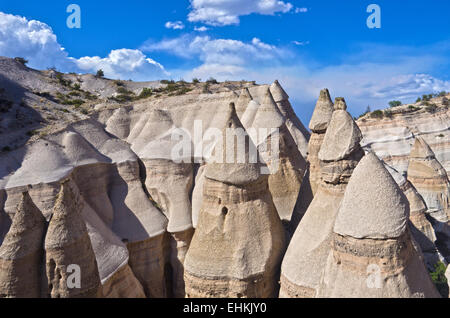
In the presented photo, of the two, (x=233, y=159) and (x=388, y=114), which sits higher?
(x=388, y=114)

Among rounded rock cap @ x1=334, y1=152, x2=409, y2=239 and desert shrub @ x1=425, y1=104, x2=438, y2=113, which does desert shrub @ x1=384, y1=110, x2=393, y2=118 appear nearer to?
desert shrub @ x1=425, y1=104, x2=438, y2=113

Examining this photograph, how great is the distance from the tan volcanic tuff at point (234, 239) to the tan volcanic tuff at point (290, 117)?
9.52m

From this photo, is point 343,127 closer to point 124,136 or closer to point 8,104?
point 124,136

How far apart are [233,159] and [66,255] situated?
4.92 m

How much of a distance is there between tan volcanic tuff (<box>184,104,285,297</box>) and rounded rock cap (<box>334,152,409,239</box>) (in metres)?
3.34

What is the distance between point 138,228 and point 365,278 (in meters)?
10.8

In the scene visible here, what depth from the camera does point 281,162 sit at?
43.1 feet

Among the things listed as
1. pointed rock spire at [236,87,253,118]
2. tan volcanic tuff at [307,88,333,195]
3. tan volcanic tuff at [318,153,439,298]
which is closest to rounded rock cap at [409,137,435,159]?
tan volcanic tuff at [307,88,333,195]

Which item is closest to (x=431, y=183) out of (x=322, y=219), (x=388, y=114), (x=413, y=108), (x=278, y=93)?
(x=278, y=93)

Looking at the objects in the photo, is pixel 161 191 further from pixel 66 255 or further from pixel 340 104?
pixel 340 104

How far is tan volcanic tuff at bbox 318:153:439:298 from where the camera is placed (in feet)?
18.8

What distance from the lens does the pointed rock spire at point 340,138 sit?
8.60 meters
